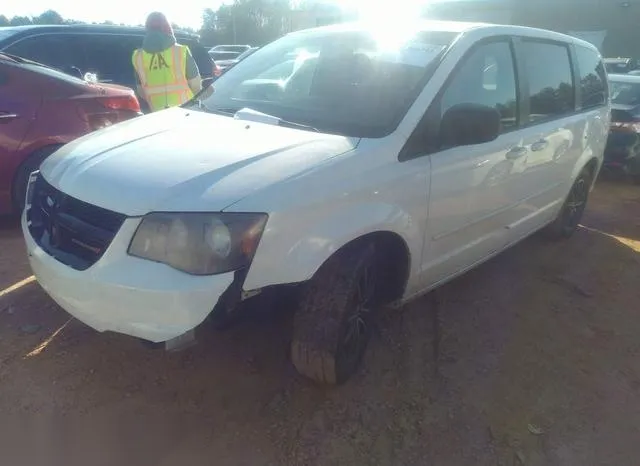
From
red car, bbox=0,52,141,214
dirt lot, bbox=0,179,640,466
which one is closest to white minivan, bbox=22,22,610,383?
dirt lot, bbox=0,179,640,466

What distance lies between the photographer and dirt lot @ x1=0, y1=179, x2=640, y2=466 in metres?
2.49

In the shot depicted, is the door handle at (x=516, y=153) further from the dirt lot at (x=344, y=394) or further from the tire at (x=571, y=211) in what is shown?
the tire at (x=571, y=211)

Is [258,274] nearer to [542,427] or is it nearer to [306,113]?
[306,113]

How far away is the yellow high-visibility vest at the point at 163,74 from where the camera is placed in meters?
5.38

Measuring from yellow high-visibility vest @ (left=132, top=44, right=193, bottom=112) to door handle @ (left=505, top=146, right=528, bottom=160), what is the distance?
309 cm

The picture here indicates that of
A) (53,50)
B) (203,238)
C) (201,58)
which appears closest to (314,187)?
(203,238)

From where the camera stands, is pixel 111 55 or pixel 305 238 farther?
pixel 111 55

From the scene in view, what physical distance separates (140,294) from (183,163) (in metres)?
0.62

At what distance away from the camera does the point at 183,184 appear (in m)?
2.37

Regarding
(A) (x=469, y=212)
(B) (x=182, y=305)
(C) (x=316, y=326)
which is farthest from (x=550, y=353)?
(B) (x=182, y=305)

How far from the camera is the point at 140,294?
2.26m

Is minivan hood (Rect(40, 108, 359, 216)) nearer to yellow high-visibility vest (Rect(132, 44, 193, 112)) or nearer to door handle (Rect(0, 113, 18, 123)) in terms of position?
door handle (Rect(0, 113, 18, 123))

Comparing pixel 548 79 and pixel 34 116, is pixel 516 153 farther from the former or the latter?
pixel 34 116

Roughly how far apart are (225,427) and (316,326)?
23.6 inches
